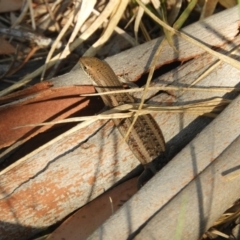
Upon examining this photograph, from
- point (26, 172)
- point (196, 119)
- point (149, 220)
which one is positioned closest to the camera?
point (149, 220)

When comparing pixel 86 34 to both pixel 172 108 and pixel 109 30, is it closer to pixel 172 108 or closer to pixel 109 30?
pixel 109 30

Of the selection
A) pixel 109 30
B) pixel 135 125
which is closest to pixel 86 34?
pixel 109 30

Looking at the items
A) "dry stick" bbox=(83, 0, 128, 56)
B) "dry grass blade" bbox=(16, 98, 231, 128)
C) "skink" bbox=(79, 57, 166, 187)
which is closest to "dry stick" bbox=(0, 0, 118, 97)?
"dry stick" bbox=(83, 0, 128, 56)

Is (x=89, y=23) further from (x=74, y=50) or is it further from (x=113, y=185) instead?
(x=113, y=185)

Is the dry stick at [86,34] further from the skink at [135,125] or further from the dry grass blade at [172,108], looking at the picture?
the dry grass blade at [172,108]

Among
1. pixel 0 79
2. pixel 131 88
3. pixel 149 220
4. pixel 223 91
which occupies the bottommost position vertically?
pixel 149 220

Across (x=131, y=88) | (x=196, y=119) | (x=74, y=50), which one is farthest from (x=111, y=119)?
(x=74, y=50)

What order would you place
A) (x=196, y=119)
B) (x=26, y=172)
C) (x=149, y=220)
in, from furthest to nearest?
(x=196, y=119) → (x=26, y=172) → (x=149, y=220)

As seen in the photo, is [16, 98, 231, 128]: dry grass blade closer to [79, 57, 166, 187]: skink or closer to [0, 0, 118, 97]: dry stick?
[79, 57, 166, 187]: skink
